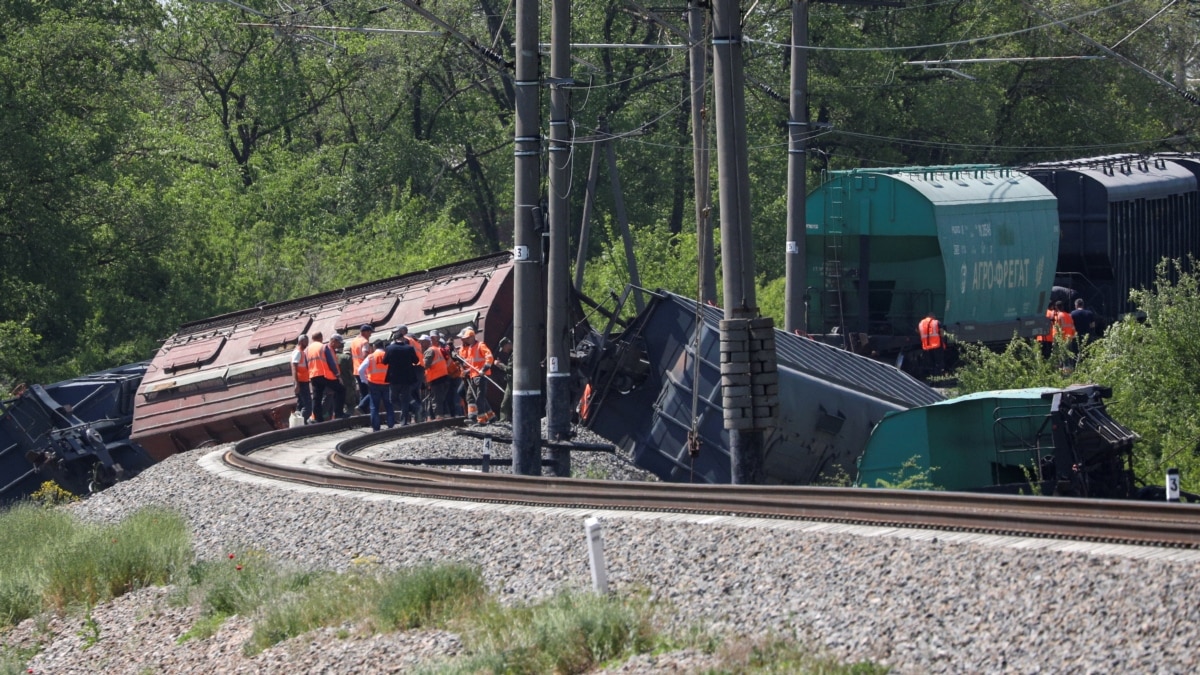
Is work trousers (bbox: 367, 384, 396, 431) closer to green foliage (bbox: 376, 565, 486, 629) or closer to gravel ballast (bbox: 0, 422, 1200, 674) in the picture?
gravel ballast (bbox: 0, 422, 1200, 674)

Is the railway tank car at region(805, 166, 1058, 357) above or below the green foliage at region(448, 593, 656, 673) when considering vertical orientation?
above

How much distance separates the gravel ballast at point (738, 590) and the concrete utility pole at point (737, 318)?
3023 millimetres

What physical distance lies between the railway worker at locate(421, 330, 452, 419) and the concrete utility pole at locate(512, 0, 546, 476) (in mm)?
4456

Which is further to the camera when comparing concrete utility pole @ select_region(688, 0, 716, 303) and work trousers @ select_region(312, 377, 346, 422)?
work trousers @ select_region(312, 377, 346, 422)

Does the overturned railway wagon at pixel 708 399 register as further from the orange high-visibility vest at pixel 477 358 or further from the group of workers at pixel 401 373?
the group of workers at pixel 401 373

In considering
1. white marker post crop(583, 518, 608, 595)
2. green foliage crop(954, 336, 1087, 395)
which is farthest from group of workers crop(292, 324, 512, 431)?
white marker post crop(583, 518, 608, 595)

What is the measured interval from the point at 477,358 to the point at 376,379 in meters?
1.58

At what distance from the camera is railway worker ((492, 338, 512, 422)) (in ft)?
74.3

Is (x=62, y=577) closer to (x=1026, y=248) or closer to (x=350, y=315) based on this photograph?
(x=350, y=315)

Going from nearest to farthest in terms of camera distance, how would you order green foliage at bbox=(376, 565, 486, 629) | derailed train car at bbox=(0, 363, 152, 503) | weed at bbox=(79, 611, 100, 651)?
green foliage at bbox=(376, 565, 486, 629) < weed at bbox=(79, 611, 100, 651) < derailed train car at bbox=(0, 363, 152, 503)

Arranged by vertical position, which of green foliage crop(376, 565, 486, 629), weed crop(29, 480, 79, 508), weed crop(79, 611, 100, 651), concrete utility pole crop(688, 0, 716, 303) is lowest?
weed crop(29, 480, 79, 508)

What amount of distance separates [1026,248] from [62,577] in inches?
781

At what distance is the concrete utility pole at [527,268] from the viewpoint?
17.9 m

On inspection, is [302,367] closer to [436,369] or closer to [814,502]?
[436,369]
